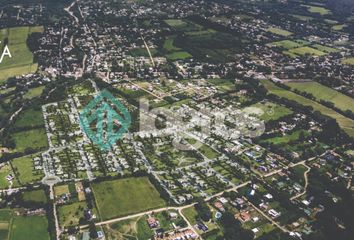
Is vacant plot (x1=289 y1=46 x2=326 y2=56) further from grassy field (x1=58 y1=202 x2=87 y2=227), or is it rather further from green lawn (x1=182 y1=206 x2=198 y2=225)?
grassy field (x1=58 y1=202 x2=87 y2=227)

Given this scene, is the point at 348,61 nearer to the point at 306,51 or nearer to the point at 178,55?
the point at 306,51

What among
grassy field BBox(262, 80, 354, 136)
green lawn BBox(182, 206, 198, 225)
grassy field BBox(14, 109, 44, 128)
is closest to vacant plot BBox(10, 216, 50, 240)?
green lawn BBox(182, 206, 198, 225)

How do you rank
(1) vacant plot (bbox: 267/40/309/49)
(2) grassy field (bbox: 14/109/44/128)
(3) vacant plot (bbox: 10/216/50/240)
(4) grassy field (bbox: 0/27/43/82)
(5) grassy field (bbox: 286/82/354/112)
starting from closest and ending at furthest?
(3) vacant plot (bbox: 10/216/50/240) → (2) grassy field (bbox: 14/109/44/128) → (5) grassy field (bbox: 286/82/354/112) → (4) grassy field (bbox: 0/27/43/82) → (1) vacant plot (bbox: 267/40/309/49)

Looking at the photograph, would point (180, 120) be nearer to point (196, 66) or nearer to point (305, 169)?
point (305, 169)

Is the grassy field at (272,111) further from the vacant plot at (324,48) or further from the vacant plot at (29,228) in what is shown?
the vacant plot at (324,48)

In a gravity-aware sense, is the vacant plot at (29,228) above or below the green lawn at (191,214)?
below

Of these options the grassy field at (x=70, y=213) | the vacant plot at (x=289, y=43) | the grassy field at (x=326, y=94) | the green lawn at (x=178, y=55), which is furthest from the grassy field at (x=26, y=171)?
the vacant plot at (x=289, y=43)
